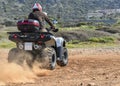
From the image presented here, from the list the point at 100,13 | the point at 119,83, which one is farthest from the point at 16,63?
the point at 100,13

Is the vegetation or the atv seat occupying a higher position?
the atv seat

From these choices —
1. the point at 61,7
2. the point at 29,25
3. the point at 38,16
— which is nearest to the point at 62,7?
the point at 61,7

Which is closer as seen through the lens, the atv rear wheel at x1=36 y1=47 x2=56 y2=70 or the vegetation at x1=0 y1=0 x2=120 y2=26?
the atv rear wheel at x1=36 y1=47 x2=56 y2=70

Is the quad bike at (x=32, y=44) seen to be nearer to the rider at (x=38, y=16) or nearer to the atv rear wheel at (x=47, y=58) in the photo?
the atv rear wheel at (x=47, y=58)

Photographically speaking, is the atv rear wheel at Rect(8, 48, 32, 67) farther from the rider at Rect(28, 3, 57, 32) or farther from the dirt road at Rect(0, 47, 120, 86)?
the rider at Rect(28, 3, 57, 32)

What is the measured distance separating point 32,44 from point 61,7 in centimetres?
8279

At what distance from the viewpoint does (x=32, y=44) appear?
1225 centimetres

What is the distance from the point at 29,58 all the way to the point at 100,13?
8153cm

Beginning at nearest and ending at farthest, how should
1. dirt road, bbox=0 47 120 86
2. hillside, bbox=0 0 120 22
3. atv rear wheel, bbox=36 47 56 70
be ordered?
dirt road, bbox=0 47 120 86, atv rear wheel, bbox=36 47 56 70, hillside, bbox=0 0 120 22

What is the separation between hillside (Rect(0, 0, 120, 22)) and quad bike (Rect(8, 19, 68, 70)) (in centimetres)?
6457

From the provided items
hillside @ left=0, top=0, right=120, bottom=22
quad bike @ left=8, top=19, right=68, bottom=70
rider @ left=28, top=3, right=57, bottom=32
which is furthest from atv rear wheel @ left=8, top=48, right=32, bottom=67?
hillside @ left=0, top=0, right=120, bottom=22

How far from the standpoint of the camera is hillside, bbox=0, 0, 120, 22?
271 ft

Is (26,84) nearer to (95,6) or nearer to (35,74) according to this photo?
(35,74)

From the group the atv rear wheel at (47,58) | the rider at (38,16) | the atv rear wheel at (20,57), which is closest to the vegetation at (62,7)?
the rider at (38,16)
